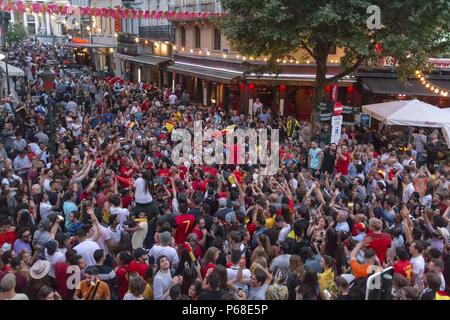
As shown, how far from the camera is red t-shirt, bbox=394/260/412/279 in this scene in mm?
5809

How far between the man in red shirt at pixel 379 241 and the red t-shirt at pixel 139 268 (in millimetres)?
3084

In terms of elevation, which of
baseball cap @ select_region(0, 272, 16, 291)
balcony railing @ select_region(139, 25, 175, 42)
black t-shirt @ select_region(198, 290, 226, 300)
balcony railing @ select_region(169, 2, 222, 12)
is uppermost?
balcony railing @ select_region(169, 2, 222, 12)

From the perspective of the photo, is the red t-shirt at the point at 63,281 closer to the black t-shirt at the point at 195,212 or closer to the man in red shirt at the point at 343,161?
the black t-shirt at the point at 195,212

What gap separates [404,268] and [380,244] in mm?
762

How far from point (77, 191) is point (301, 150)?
286 inches

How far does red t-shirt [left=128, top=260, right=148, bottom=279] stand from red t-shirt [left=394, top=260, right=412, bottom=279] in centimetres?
302

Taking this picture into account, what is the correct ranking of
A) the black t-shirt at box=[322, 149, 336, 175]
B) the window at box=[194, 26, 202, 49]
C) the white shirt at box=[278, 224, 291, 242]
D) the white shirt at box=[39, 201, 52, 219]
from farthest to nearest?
the window at box=[194, 26, 202, 49] → the black t-shirt at box=[322, 149, 336, 175] → the white shirt at box=[39, 201, 52, 219] → the white shirt at box=[278, 224, 291, 242]

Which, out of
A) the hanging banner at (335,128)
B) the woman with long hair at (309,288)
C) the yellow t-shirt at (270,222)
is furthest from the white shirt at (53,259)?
the hanging banner at (335,128)

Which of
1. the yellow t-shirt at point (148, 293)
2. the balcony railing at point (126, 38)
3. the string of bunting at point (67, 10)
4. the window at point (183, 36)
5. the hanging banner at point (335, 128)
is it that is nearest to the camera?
the yellow t-shirt at point (148, 293)

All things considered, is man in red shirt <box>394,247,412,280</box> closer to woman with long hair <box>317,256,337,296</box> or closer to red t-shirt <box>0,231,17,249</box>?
woman with long hair <box>317,256,337,296</box>

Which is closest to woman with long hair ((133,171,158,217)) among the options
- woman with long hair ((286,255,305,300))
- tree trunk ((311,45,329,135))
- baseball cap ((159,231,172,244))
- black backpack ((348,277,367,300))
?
baseball cap ((159,231,172,244))

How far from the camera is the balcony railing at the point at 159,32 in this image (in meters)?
30.4

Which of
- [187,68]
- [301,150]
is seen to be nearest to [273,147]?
[301,150]
